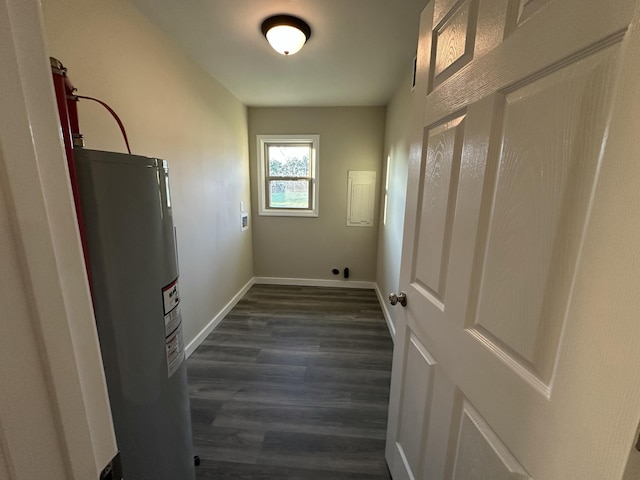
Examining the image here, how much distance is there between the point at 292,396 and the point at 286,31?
2439 millimetres

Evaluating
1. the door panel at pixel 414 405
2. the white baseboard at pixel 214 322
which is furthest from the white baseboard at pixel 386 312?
the white baseboard at pixel 214 322

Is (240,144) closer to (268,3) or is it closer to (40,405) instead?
(268,3)

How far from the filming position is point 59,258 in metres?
0.35

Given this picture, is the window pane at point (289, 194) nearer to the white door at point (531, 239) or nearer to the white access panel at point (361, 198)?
the white access panel at point (361, 198)

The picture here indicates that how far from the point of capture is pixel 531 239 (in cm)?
55

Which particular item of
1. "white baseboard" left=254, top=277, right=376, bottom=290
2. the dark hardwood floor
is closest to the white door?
the dark hardwood floor

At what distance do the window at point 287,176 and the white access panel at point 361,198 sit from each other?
48 centimetres

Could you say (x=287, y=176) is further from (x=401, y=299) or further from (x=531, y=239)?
(x=531, y=239)

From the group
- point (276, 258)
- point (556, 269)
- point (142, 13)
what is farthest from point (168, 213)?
point (276, 258)

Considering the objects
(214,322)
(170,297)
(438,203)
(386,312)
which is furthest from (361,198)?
(170,297)

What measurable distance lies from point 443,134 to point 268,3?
142 cm

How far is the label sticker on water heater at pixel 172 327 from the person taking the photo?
978mm

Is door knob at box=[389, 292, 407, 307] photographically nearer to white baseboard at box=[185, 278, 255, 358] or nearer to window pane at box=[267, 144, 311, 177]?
white baseboard at box=[185, 278, 255, 358]

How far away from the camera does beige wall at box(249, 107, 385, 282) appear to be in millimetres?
3492
